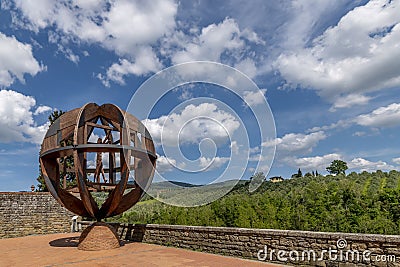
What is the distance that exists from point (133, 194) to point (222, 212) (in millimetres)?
3223

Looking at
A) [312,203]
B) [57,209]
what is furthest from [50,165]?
[312,203]

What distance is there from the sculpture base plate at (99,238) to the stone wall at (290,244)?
5.02ft

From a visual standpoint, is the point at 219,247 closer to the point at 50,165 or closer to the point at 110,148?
the point at 110,148

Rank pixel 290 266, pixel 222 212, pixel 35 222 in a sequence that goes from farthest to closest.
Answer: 1. pixel 35 222
2. pixel 222 212
3. pixel 290 266

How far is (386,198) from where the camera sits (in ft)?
31.6

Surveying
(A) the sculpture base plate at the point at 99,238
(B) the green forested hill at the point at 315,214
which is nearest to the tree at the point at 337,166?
(B) the green forested hill at the point at 315,214

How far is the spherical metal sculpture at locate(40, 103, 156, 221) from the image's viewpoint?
28.0ft

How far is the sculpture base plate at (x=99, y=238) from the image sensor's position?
8.63 meters

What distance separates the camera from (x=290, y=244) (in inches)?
254

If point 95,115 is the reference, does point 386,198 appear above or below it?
below

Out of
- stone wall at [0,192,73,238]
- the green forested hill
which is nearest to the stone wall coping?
the green forested hill

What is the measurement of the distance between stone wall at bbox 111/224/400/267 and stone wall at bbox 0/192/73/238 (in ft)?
27.6

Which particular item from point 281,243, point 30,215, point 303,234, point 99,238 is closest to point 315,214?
point 281,243

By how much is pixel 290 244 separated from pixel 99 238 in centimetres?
526
